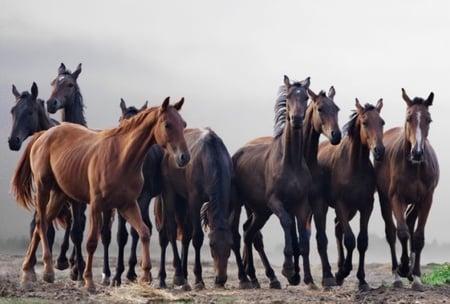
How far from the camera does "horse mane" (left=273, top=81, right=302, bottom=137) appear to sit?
13163mm

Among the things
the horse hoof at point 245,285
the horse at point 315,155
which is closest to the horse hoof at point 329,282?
the horse at point 315,155

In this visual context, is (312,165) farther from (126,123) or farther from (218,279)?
(126,123)

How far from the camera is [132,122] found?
1082 centimetres

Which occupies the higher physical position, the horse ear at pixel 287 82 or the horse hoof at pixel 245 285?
the horse ear at pixel 287 82

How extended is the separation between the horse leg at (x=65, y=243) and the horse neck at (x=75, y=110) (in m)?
1.45

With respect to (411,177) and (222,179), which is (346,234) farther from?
(222,179)

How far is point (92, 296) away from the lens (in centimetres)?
1031

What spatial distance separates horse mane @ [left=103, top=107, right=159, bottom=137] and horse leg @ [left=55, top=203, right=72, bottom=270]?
9.67 ft

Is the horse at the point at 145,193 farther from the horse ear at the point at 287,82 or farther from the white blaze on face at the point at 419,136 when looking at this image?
the white blaze on face at the point at 419,136

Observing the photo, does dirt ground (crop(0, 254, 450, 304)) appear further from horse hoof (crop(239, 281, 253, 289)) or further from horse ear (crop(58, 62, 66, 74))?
horse ear (crop(58, 62, 66, 74))

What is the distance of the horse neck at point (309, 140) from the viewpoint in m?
12.8

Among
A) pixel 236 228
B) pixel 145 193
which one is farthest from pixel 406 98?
pixel 145 193

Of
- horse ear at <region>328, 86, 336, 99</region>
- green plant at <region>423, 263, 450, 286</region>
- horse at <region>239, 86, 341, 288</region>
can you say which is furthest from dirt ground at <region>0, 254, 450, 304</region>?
horse ear at <region>328, 86, 336, 99</region>

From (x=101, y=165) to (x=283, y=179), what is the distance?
2.93 m
